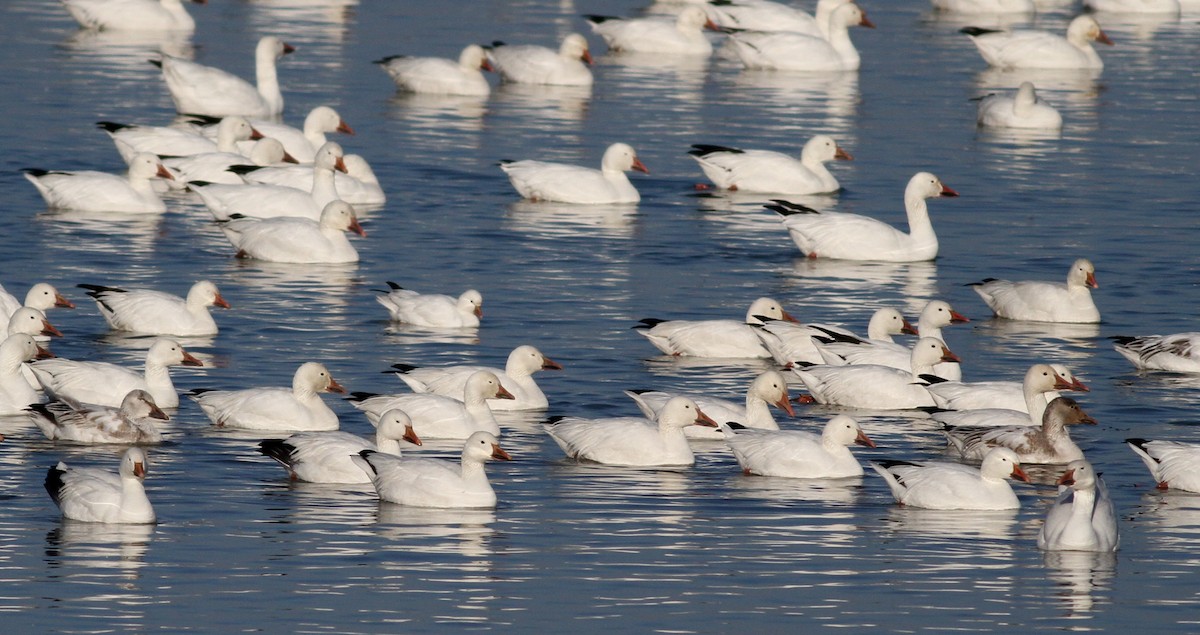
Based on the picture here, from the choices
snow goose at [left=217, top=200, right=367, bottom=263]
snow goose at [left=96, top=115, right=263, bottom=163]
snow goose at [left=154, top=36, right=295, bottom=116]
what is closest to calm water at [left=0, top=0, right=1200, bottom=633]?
snow goose at [left=217, top=200, right=367, bottom=263]

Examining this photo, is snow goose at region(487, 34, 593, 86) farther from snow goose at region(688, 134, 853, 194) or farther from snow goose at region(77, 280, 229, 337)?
snow goose at region(77, 280, 229, 337)

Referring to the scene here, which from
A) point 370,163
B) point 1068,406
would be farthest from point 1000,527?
point 370,163

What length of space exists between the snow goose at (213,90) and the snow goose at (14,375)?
14444 mm

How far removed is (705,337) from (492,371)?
10.2 ft

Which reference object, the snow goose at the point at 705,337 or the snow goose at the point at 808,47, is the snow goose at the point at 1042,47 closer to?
the snow goose at the point at 808,47

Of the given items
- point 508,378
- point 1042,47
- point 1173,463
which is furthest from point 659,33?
point 1173,463

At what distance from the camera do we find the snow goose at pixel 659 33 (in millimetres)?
40281

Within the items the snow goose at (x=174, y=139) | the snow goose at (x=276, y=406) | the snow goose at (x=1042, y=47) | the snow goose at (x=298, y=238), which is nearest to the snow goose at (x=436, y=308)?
the snow goose at (x=298, y=238)

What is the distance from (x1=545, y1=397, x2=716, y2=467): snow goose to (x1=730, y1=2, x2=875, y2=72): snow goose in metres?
23.1

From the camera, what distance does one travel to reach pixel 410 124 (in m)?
32.5

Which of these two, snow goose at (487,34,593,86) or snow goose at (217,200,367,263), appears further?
snow goose at (487,34,593,86)

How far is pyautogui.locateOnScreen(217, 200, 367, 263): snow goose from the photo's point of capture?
23.5 metres

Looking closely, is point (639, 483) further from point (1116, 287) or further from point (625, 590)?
point (1116, 287)

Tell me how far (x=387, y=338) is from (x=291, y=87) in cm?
1574
